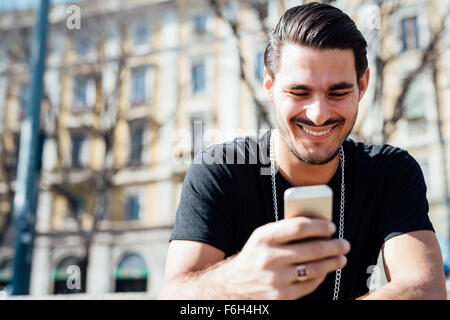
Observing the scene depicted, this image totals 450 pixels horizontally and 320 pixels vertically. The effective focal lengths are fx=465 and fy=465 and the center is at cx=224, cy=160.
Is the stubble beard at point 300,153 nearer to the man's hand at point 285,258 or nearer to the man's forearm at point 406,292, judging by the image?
the man's forearm at point 406,292

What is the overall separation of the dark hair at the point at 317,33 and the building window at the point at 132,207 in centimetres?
1932

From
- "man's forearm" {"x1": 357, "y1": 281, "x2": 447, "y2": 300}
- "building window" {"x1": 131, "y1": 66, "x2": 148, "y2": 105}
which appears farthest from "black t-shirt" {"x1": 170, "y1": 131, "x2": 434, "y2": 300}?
"building window" {"x1": 131, "y1": 66, "x2": 148, "y2": 105}

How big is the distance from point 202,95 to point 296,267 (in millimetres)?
19169

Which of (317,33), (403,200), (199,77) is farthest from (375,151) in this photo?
(199,77)

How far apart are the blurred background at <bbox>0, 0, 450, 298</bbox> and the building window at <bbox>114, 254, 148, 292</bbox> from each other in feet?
0.14

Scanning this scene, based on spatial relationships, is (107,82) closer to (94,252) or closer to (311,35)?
(94,252)

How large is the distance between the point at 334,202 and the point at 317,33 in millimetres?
620

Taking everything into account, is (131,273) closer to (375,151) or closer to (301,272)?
(375,151)

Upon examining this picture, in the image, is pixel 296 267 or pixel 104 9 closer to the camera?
pixel 296 267

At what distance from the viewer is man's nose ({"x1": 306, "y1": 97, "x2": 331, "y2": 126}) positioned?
150 cm

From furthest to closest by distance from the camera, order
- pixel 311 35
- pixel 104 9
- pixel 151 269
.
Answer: pixel 151 269, pixel 104 9, pixel 311 35

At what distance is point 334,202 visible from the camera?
173 cm

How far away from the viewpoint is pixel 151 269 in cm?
1934
